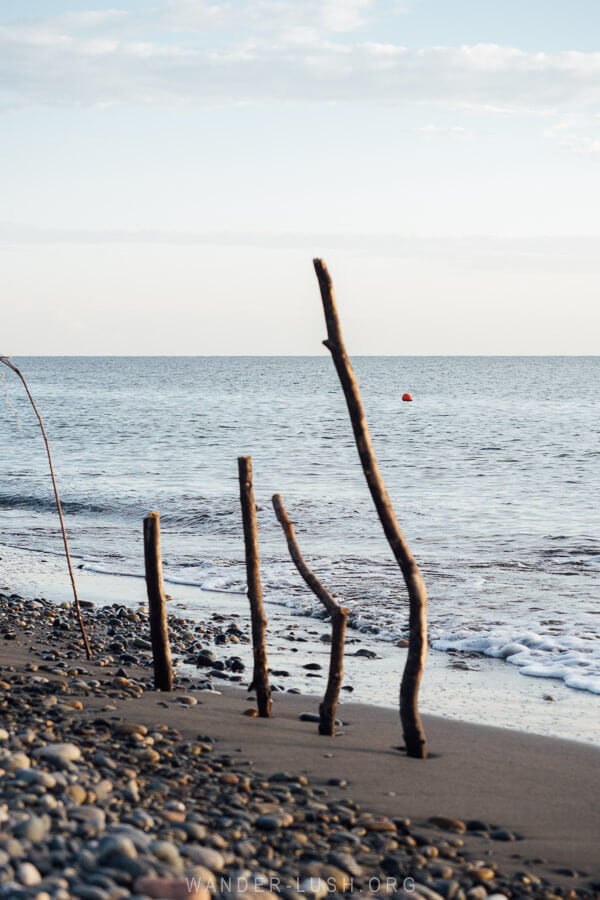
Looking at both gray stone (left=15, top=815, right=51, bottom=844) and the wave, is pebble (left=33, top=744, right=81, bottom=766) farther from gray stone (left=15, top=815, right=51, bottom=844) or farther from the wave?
the wave

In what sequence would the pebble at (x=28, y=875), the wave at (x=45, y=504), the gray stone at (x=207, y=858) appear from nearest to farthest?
the pebble at (x=28, y=875), the gray stone at (x=207, y=858), the wave at (x=45, y=504)

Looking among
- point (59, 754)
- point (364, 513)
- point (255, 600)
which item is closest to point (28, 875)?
point (59, 754)

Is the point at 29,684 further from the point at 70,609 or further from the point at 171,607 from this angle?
the point at 171,607

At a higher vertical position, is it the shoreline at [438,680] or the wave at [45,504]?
the shoreline at [438,680]

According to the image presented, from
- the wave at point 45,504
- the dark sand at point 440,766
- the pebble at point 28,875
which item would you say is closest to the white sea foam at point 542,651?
the dark sand at point 440,766

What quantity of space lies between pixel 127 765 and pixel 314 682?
4.37 meters

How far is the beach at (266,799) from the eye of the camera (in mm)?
5043

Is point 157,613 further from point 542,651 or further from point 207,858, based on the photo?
point 542,651

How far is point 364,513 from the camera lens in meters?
25.6

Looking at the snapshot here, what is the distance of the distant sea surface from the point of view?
587 inches

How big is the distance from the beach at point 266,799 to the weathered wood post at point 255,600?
283 mm

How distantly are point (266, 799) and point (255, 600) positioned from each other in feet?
9.82

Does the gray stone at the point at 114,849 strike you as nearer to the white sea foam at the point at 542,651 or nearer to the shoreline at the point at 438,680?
the shoreline at the point at 438,680

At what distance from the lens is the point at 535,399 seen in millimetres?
91875
